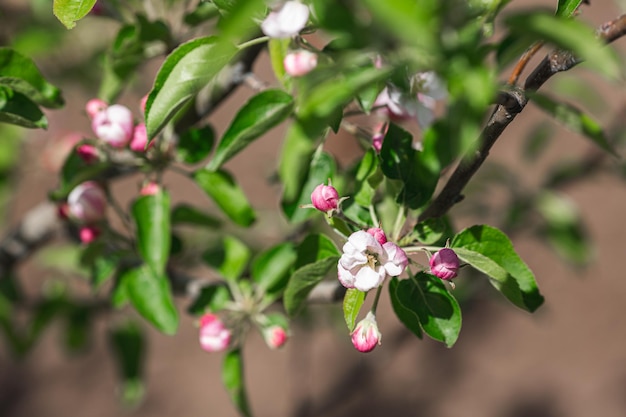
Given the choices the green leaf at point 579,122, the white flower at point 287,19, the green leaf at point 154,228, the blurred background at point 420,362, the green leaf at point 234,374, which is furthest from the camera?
the blurred background at point 420,362

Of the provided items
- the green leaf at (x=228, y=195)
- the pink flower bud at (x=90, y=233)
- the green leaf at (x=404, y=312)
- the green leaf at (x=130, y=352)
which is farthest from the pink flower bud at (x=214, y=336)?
the green leaf at (x=130, y=352)

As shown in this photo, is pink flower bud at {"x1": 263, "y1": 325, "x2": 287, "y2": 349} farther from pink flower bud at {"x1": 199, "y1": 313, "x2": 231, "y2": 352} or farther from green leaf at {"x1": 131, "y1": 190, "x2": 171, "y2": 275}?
green leaf at {"x1": 131, "y1": 190, "x2": 171, "y2": 275}

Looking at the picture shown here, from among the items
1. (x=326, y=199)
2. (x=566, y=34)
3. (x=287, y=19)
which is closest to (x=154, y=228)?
(x=326, y=199)

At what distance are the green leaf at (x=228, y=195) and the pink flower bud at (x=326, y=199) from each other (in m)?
0.31

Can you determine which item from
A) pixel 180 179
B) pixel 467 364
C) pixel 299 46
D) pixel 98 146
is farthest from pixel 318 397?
pixel 299 46

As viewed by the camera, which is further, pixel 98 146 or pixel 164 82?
pixel 98 146

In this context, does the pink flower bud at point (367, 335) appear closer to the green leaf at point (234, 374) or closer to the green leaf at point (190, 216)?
the green leaf at point (234, 374)

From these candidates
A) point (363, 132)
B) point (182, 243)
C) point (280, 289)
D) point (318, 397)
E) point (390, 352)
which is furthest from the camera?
point (318, 397)

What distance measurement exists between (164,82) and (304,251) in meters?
0.29

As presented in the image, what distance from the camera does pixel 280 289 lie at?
49.2 inches

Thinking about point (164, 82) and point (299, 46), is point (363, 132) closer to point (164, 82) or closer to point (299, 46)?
point (299, 46)

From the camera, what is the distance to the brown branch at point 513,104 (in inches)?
33.1

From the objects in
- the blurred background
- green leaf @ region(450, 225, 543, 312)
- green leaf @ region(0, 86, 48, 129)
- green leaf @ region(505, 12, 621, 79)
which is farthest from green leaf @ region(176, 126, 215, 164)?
the blurred background

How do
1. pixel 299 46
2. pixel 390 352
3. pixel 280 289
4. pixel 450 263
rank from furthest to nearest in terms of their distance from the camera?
pixel 390 352 < pixel 280 289 < pixel 299 46 < pixel 450 263
